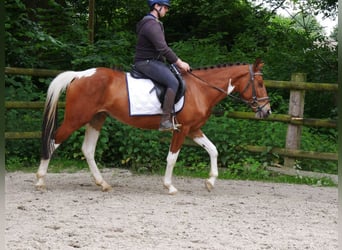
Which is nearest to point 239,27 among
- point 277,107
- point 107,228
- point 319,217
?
point 277,107

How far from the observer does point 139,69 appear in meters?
5.86

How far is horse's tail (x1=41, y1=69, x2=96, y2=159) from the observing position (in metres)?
5.78

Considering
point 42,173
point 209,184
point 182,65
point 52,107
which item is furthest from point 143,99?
point 42,173

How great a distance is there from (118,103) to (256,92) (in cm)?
164

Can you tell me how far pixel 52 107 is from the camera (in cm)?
579

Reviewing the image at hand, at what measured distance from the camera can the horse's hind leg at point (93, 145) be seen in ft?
19.6

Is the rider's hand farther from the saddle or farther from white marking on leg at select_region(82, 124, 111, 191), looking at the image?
white marking on leg at select_region(82, 124, 111, 191)

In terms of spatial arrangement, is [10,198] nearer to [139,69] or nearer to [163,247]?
[139,69]

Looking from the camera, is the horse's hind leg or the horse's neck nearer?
the horse's hind leg

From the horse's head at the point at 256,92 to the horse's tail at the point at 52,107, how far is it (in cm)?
183

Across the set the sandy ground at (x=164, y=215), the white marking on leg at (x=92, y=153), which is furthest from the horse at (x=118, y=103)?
the sandy ground at (x=164, y=215)

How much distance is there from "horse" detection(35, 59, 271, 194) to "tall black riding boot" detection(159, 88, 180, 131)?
13cm

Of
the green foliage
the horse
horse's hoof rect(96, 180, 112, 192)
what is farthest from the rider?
the green foliage

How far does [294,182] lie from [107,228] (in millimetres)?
3995
